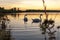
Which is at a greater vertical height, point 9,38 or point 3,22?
point 3,22

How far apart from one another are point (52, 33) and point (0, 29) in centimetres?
→ 143

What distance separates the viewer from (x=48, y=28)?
139 inches

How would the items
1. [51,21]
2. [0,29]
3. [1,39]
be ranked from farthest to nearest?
[0,29] < [1,39] < [51,21]

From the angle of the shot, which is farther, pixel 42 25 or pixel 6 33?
pixel 6 33

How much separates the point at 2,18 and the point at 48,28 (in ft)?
4.26

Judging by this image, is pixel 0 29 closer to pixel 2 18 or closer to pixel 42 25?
pixel 2 18

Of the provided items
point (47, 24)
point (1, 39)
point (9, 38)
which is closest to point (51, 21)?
point (47, 24)

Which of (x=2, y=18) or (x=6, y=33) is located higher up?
(x=2, y=18)

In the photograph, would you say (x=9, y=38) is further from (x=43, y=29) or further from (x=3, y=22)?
(x=43, y=29)

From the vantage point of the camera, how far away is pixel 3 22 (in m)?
4.47

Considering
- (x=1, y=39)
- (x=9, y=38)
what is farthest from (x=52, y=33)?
(x=9, y=38)

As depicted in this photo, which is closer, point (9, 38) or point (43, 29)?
point (43, 29)

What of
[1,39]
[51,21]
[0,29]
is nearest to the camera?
[51,21]

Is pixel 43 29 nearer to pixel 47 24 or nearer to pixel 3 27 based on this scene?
pixel 47 24
